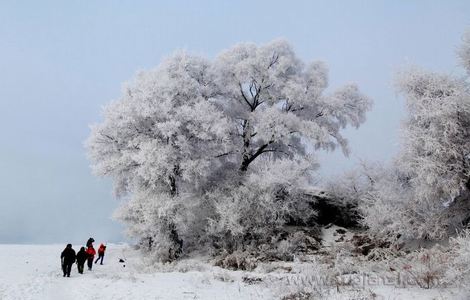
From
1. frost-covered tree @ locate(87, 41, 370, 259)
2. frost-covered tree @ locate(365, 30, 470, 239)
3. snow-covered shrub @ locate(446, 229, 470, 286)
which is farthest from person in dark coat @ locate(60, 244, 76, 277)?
snow-covered shrub @ locate(446, 229, 470, 286)

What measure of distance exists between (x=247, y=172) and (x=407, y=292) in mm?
19248

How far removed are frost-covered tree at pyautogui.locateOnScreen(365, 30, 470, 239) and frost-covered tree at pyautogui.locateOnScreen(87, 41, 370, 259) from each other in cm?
688

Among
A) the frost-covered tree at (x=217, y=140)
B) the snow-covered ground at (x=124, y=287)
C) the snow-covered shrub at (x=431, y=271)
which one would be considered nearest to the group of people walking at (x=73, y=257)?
the snow-covered ground at (x=124, y=287)

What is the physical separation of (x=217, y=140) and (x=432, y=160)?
1411 centimetres

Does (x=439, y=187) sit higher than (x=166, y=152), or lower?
lower

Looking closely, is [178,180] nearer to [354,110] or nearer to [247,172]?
[247,172]

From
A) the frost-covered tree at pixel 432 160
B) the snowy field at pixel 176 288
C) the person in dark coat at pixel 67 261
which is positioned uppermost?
the frost-covered tree at pixel 432 160

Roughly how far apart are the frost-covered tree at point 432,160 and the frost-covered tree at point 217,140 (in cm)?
688

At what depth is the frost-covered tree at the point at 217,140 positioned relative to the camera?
27750 mm

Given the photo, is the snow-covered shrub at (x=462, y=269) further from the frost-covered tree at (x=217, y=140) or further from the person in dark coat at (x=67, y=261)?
the person in dark coat at (x=67, y=261)

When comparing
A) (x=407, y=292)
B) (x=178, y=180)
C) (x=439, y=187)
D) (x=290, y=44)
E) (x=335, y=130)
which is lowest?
(x=407, y=292)

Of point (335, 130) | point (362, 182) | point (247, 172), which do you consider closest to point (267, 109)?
point (247, 172)

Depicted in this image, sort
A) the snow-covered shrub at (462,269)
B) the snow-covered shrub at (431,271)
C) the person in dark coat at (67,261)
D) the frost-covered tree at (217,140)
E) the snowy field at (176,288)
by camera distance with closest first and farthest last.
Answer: the snow-covered shrub at (462,269) → the snowy field at (176,288) → the snow-covered shrub at (431,271) → the person in dark coat at (67,261) → the frost-covered tree at (217,140)

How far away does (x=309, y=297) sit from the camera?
508 inches
